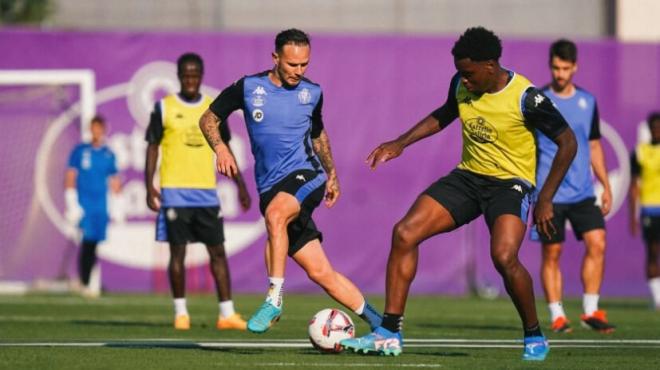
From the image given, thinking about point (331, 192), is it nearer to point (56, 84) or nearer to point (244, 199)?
point (244, 199)

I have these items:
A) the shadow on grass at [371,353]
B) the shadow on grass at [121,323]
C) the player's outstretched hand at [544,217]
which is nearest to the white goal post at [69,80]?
the shadow on grass at [121,323]

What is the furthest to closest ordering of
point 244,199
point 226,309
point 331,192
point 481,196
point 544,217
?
1. point 226,309
2. point 244,199
3. point 331,192
4. point 481,196
5. point 544,217

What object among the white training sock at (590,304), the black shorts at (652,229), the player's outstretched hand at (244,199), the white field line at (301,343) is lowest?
the black shorts at (652,229)

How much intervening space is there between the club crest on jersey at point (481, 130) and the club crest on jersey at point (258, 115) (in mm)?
1502

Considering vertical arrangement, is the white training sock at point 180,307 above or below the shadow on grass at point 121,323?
above

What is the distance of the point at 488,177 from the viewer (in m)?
10.6

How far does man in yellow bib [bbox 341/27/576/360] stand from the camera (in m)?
10.2

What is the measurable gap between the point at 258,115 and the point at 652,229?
9.80 metres

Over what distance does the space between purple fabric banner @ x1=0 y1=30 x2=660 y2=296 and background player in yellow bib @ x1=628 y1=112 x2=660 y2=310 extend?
3.13m

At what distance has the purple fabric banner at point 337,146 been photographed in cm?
2206

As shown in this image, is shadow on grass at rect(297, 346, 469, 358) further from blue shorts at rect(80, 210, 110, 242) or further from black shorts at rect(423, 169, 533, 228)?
blue shorts at rect(80, 210, 110, 242)

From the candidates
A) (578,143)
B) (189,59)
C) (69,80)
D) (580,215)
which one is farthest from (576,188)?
(69,80)

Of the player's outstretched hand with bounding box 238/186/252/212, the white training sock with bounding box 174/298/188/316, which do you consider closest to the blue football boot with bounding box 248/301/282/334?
the player's outstretched hand with bounding box 238/186/252/212

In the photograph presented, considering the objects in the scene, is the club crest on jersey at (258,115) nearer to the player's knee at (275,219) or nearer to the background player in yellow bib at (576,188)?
the player's knee at (275,219)
